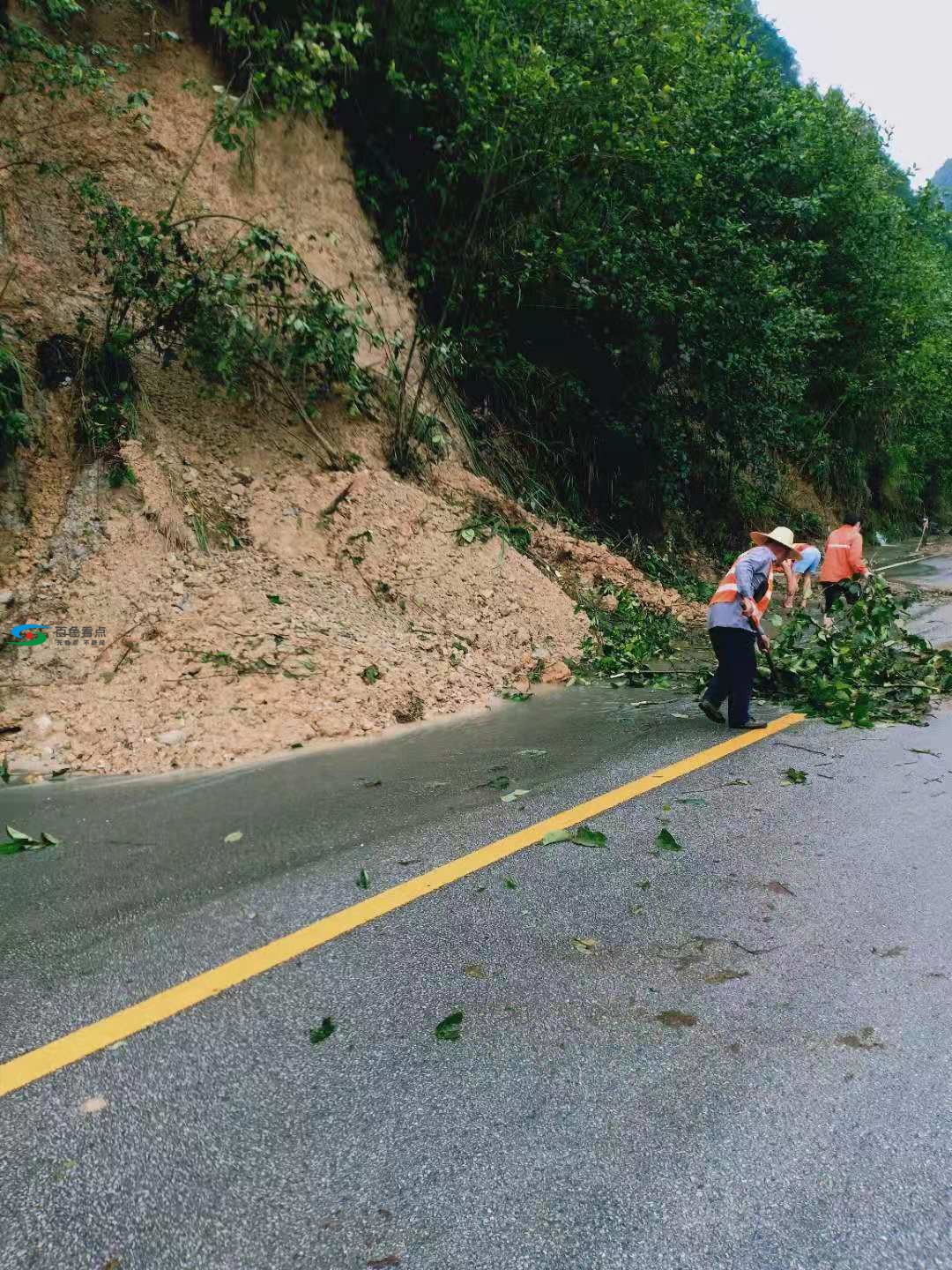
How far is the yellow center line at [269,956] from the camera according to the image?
Answer: 103 inches

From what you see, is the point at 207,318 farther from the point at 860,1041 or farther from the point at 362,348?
the point at 860,1041

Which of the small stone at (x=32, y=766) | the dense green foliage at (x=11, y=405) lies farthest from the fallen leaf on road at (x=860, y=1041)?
the dense green foliage at (x=11, y=405)

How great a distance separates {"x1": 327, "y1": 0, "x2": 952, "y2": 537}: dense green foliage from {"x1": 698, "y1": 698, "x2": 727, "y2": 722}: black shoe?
6497 mm

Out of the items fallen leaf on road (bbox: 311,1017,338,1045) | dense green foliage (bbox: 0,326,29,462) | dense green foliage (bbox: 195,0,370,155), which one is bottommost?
Answer: fallen leaf on road (bbox: 311,1017,338,1045)

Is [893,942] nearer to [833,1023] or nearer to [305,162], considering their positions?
[833,1023]

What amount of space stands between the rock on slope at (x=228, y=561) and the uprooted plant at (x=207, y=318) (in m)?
0.26

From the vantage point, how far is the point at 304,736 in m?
6.45

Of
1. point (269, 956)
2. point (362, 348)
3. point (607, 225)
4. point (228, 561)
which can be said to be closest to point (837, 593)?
point (607, 225)

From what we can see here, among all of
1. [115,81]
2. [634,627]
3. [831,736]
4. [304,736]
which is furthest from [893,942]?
[115,81]

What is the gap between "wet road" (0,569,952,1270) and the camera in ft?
6.65

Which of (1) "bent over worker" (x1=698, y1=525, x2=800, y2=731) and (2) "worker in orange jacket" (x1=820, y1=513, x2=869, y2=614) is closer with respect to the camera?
(1) "bent over worker" (x1=698, y1=525, x2=800, y2=731)

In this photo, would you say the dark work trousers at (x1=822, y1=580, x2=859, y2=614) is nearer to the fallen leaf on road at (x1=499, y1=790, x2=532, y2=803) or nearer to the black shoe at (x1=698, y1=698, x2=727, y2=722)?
the black shoe at (x1=698, y1=698, x2=727, y2=722)

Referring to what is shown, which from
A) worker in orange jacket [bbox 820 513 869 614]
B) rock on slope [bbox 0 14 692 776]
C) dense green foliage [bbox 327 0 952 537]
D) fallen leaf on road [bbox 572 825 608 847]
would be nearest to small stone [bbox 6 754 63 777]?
rock on slope [bbox 0 14 692 776]

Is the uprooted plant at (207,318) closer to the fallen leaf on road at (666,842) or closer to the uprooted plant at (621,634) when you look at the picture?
the uprooted plant at (621,634)
